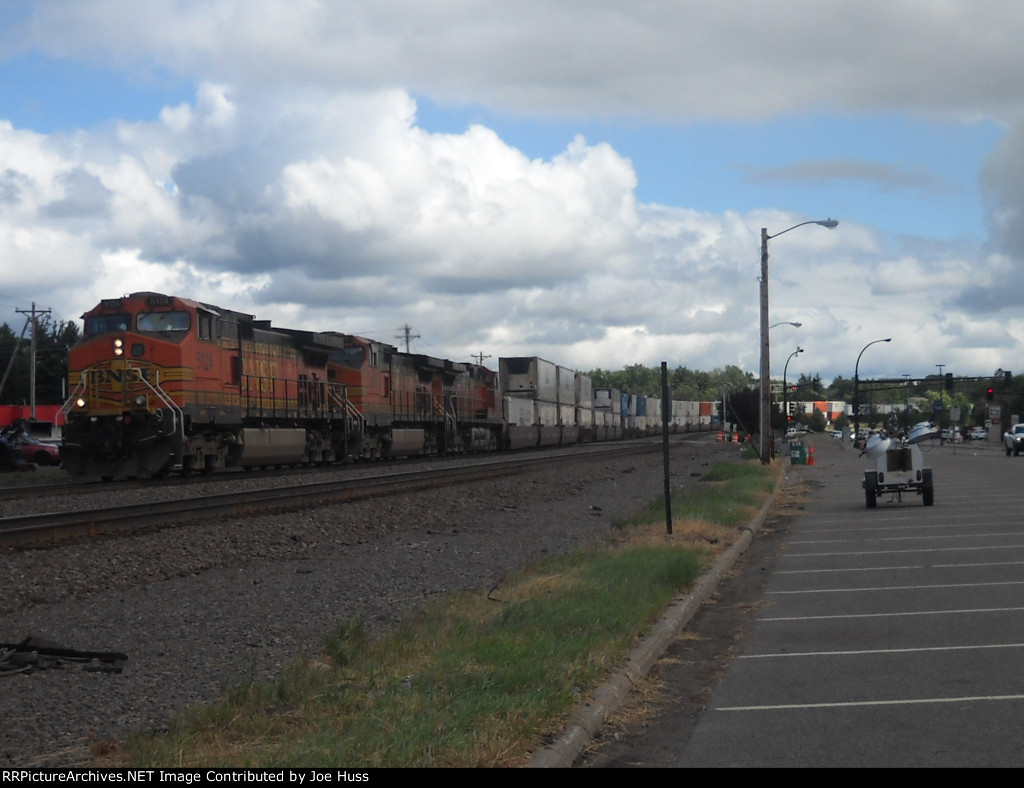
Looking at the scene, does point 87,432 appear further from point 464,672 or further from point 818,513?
point 464,672

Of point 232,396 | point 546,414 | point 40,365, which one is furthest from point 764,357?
point 40,365

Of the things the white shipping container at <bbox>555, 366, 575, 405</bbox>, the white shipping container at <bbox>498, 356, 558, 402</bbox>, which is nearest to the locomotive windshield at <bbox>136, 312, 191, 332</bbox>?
the white shipping container at <bbox>498, 356, 558, 402</bbox>

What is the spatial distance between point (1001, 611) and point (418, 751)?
6571 millimetres

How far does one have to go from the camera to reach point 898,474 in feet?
72.8

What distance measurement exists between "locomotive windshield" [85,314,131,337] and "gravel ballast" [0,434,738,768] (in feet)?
30.2

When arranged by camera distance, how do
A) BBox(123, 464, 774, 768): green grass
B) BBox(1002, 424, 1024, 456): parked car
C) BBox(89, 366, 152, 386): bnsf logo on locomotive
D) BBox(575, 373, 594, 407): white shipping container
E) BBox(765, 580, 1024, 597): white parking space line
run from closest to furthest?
BBox(123, 464, 774, 768): green grass, BBox(765, 580, 1024, 597): white parking space line, BBox(89, 366, 152, 386): bnsf logo on locomotive, BBox(1002, 424, 1024, 456): parked car, BBox(575, 373, 594, 407): white shipping container

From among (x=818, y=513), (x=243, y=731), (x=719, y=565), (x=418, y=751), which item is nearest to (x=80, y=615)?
(x=243, y=731)

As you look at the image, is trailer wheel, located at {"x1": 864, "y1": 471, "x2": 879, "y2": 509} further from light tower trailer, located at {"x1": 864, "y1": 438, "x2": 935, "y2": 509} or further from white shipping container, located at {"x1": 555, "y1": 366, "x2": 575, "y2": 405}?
white shipping container, located at {"x1": 555, "y1": 366, "x2": 575, "y2": 405}

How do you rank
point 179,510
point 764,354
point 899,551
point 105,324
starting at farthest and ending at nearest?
point 764,354 < point 105,324 < point 179,510 < point 899,551

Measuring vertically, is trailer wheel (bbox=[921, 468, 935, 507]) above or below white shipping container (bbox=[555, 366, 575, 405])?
below

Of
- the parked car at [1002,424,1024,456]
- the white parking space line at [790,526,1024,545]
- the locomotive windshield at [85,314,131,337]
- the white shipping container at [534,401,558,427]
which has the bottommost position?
the parked car at [1002,424,1024,456]

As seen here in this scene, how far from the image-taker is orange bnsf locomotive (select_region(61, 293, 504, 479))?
25.5 meters

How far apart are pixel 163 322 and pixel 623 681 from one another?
21396mm

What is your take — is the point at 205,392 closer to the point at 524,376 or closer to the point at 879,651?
the point at 879,651
